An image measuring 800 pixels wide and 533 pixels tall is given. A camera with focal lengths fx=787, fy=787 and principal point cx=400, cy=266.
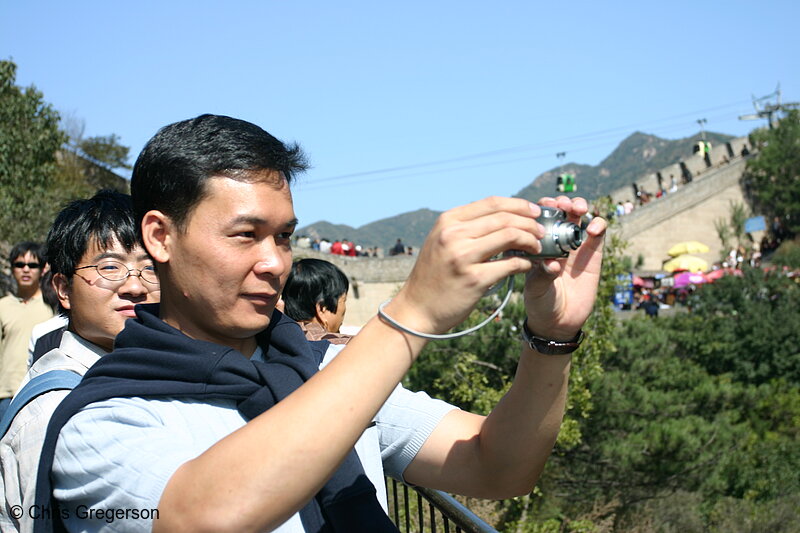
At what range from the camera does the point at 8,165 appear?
16.1m

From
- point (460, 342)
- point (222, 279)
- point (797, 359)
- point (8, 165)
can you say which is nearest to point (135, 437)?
point (222, 279)

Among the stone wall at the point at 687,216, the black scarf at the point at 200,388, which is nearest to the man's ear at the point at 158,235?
the black scarf at the point at 200,388

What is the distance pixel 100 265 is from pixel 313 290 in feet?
5.58

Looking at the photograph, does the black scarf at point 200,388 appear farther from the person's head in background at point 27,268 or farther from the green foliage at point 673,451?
the green foliage at point 673,451

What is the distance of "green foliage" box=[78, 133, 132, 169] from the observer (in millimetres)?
34531

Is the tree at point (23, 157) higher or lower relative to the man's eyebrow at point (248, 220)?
higher

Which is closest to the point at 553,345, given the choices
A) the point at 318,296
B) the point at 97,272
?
the point at 97,272

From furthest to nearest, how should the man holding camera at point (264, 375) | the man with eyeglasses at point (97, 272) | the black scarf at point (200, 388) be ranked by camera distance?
the man with eyeglasses at point (97, 272), the black scarf at point (200, 388), the man holding camera at point (264, 375)

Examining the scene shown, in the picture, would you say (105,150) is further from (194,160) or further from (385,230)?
(385,230)

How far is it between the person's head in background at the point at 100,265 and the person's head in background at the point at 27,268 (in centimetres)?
324

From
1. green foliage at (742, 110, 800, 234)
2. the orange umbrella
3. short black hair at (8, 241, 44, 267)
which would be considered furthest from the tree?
green foliage at (742, 110, 800, 234)

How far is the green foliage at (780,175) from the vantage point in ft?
138

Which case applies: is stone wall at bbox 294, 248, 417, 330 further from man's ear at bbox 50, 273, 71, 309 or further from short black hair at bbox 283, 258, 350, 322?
man's ear at bbox 50, 273, 71, 309

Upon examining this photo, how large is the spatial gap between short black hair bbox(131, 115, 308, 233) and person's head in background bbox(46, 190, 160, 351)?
3.61 feet
